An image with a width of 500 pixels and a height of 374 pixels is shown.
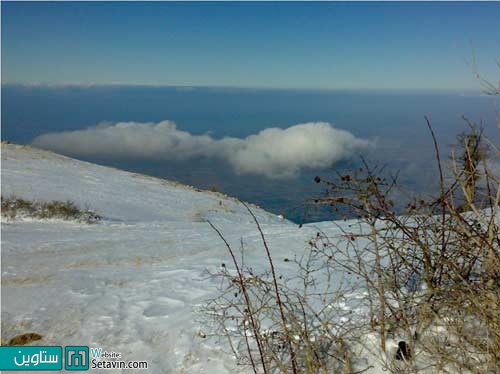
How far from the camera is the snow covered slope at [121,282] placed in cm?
425

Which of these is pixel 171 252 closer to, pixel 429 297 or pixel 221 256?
pixel 221 256

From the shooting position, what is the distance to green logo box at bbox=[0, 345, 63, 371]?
3.92m

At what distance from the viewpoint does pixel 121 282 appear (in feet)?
20.1

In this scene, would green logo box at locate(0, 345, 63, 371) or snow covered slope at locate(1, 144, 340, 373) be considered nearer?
green logo box at locate(0, 345, 63, 371)

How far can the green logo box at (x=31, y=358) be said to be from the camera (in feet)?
12.9

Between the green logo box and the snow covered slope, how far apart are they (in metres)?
0.23

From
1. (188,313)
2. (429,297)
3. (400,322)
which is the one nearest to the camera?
(429,297)

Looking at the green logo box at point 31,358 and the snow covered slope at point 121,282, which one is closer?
the green logo box at point 31,358

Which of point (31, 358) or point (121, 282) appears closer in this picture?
point (31, 358)

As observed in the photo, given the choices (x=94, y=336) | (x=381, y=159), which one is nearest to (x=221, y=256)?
(x=94, y=336)

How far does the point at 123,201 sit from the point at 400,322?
604 inches

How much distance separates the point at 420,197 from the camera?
3521 millimetres

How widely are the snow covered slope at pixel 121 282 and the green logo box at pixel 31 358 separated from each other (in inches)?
9.1

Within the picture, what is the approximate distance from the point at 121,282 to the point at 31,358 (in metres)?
2.09
